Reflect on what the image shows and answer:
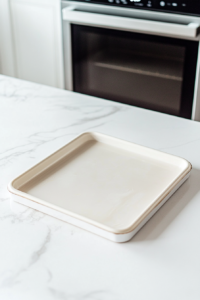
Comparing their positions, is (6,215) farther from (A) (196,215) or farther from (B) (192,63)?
(B) (192,63)

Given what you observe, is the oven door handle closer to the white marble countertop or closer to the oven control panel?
the oven control panel

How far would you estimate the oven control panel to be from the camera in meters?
1.73

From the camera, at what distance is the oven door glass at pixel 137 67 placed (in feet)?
6.01

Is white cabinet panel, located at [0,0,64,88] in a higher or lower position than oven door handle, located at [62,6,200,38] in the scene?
lower

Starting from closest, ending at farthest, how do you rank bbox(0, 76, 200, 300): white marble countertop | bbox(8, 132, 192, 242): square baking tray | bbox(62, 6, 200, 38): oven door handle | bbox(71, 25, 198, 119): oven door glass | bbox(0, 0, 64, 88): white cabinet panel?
bbox(0, 76, 200, 300): white marble countertop < bbox(8, 132, 192, 242): square baking tray < bbox(62, 6, 200, 38): oven door handle < bbox(71, 25, 198, 119): oven door glass < bbox(0, 0, 64, 88): white cabinet panel

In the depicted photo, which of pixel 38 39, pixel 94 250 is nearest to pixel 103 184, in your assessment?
pixel 94 250

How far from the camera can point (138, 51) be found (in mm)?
1918

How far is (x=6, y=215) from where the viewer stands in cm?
67

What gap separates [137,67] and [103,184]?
133 cm

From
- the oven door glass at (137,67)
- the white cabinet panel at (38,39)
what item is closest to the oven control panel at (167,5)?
the oven door glass at (137,67)

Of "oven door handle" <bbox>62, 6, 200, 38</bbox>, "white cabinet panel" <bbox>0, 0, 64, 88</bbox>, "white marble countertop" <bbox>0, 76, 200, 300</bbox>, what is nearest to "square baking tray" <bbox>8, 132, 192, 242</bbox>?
"white marble countertop" <bbox>0, 76, 200, 300</bbox>

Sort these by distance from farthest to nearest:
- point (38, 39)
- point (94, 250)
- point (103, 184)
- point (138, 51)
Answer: point (38, 39)
point (138, 51)
point (103, 184)
point (94, 250)

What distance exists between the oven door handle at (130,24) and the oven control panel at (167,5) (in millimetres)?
73

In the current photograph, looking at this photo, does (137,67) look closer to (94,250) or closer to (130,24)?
(130,24)
